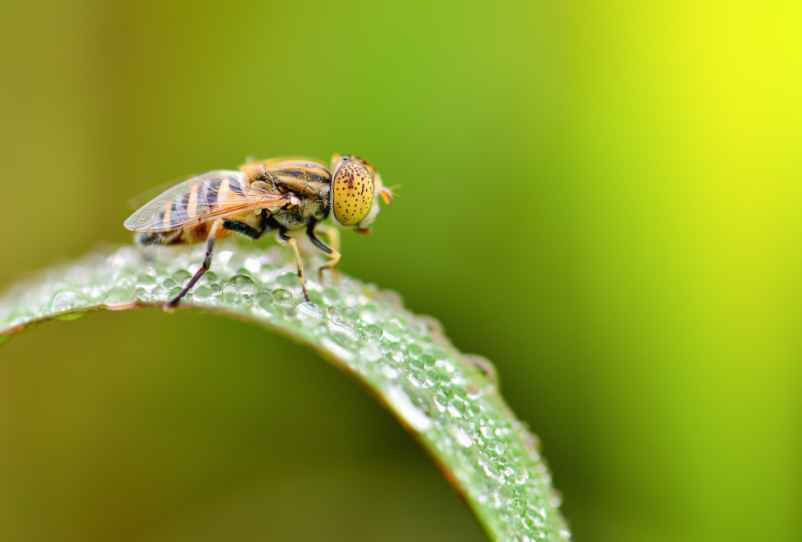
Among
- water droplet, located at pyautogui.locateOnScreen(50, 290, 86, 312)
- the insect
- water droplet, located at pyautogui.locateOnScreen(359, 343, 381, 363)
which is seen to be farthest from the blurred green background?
water droplet, located at pyautogui.locateOnScreen(359, 343, 381, 363)

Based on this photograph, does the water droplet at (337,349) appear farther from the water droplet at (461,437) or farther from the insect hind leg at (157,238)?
the insect hind leg at (157,238)

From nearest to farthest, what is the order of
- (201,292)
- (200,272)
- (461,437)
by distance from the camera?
(461,437) → (201,292) → (200,272)

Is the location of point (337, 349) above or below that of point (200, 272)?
above

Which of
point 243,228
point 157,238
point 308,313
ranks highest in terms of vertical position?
point 308,313

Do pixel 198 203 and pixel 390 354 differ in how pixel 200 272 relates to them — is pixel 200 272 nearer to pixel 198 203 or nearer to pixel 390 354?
pixel 198 203

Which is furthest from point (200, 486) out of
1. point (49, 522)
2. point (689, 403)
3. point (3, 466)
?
point (689, 403)

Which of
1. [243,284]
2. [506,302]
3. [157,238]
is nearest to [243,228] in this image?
[157,238]

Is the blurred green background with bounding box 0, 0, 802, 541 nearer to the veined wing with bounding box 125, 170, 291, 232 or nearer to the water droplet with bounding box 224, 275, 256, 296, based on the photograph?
the veined wing with bounding box 125, 170, 291, 232
